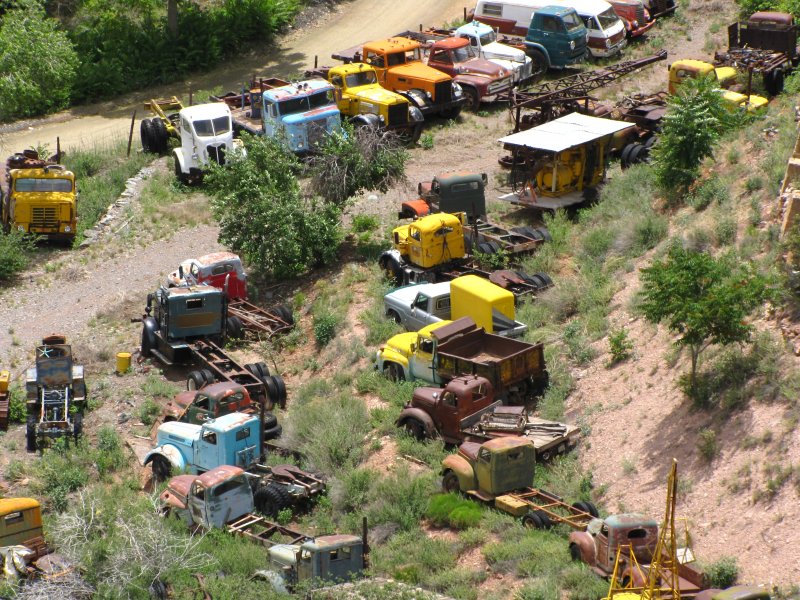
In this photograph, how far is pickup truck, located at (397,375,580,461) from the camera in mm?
22188

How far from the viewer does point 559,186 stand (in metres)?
32.1

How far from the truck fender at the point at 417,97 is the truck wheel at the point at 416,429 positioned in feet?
55.5

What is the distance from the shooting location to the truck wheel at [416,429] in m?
23.3

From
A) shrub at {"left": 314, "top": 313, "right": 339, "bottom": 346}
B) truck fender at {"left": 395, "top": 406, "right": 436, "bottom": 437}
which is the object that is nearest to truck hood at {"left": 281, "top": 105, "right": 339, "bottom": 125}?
shrub at {"left": 314, "top": 313, "right": 339, "bottom": 346}

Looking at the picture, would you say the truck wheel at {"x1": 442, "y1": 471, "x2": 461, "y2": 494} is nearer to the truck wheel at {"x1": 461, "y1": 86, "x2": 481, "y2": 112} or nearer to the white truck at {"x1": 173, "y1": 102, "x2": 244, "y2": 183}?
the white truck at {"x1": 173, "y1": 102, "x2": 244, "y2": 183}

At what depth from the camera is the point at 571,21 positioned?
137 feet

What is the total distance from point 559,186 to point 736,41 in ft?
35.0

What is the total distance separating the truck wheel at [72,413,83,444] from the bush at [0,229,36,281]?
28.1 ft

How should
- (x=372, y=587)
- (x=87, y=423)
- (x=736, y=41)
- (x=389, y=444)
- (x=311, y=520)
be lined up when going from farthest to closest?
(x=736, y=41)
(x=87, y=423)
(x=389, y=444)
(x=311, y=520)
(x=372, y=587)

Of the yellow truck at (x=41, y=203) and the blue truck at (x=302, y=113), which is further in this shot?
the blue truck at (x=302, y=113)

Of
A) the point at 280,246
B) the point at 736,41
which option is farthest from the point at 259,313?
the point at 736,41

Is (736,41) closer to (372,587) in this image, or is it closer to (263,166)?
(263,166)

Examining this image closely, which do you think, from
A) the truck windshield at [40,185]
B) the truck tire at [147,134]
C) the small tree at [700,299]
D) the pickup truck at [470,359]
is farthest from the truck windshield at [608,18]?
the small tree at [700,299]

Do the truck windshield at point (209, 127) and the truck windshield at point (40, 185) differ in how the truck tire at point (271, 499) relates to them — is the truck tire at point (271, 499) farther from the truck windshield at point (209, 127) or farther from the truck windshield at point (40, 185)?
the truck windshield at point (209, 127)
